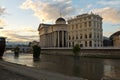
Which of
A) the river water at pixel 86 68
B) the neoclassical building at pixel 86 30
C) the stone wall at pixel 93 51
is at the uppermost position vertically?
the neoclassical building at pixel 86 30

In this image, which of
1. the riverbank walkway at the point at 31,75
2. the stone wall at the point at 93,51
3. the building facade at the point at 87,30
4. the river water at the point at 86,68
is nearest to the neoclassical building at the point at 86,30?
→ the building facade at the point at 87,30

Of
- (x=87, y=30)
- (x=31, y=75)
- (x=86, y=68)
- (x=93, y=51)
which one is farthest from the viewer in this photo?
(x=87, y=30)

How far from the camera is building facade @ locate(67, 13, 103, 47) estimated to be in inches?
5625

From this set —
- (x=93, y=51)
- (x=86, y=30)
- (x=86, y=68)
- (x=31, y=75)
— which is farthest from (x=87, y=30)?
(x=31, y=75)

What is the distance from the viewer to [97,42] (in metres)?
148

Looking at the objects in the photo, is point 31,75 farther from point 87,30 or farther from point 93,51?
point 87,30

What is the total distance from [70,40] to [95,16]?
29364mm

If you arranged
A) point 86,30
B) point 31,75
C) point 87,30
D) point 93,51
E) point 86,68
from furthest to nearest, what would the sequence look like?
point 86,30 < point 87,30 < point 93,51 < point 86,68 < point 31,75

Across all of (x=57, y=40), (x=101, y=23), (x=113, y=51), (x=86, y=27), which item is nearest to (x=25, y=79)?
(x=113, y=51)

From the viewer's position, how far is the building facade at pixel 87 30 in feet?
469

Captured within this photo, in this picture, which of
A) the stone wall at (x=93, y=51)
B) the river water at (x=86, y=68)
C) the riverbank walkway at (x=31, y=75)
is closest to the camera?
the riverbank walkway at (x=31, y=75)

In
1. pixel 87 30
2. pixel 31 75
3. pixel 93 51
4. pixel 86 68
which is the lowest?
pixel 86 68

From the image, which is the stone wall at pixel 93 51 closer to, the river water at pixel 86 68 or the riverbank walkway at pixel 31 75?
the river water at pixel 86 68

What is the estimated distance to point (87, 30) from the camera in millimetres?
145750
